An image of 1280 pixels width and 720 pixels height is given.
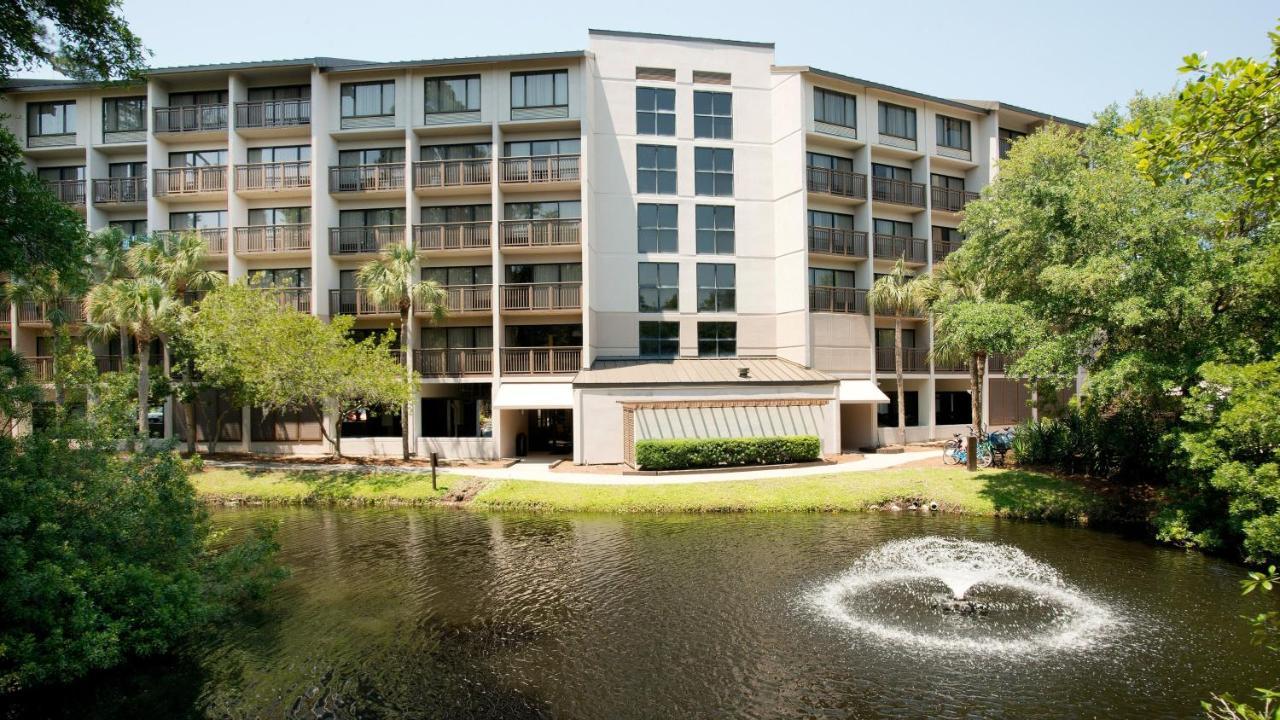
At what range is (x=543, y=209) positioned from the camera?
31.0 metres

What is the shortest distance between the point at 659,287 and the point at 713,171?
21.7 feet

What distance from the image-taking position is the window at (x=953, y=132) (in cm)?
3491

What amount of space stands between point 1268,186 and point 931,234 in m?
31.4

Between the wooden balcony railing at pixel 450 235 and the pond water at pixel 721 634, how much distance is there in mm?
16295

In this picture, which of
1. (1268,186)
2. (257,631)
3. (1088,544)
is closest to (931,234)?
(1088,544)

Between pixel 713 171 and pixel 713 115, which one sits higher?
pixel 713 115

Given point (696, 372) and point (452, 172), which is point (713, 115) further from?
point (696, 372)

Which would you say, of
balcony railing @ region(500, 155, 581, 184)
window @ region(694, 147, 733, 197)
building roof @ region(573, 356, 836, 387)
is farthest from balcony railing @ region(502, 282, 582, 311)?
window @ region(694, 147, 733, 197)

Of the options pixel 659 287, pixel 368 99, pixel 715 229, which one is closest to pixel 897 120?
pixel 715 229

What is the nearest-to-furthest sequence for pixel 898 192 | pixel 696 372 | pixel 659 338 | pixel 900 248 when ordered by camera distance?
pixel 696 372 < pixel 659 338 < pixel 900 248 < pixel 898 192

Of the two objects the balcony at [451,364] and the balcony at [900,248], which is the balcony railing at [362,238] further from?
the balcony at [900,248]

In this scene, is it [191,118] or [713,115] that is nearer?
[191,118]

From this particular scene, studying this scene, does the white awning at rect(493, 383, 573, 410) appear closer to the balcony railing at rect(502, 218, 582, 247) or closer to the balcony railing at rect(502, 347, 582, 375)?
the balcony railing at rect(502, 347, 582, 375)

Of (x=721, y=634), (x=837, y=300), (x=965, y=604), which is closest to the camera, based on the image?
(x=721, y=634)
